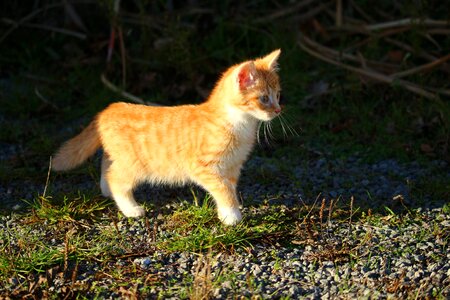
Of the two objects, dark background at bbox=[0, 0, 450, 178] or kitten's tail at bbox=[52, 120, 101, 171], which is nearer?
kitten's tail at bbox=[52, 120, 101, 171]

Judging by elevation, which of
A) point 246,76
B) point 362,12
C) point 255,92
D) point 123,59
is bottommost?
point 123,59

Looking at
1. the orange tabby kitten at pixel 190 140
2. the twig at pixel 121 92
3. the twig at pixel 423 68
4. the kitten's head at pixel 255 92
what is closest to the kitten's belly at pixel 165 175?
the orange tabby kitten at pixel 190 140

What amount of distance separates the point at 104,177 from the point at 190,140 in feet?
2.30

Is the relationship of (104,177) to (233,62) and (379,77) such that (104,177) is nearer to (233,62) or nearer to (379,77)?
(233,62)

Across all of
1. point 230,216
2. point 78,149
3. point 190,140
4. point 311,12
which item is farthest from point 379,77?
point 78,149

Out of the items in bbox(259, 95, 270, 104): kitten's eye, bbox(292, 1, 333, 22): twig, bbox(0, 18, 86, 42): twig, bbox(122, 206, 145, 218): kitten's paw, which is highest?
bbox(259, 95, 270, 104): kitten's eye

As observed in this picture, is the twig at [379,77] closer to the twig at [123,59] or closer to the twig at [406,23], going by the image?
the twig at [406,23]

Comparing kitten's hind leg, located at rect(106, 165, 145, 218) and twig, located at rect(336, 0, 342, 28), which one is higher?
twig, located at rect(336, 0, 342, 28)

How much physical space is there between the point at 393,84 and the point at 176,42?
2046mm

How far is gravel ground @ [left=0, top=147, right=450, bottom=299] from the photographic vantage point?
141 inches

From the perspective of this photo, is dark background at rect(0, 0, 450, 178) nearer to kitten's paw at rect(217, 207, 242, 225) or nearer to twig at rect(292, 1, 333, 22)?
twig at rect(292, 1, 333, 22)

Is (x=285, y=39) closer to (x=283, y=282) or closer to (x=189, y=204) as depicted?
(x=189, y=204)

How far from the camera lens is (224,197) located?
4.25 metres

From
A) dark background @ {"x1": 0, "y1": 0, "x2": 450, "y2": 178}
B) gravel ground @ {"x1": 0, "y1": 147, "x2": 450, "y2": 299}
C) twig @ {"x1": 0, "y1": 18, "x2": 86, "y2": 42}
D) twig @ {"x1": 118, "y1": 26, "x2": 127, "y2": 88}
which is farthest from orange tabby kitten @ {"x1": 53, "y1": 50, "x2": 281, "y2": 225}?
twig @ {"x1": 0, "y1": 18, "x2": 86, "y2": 42}
